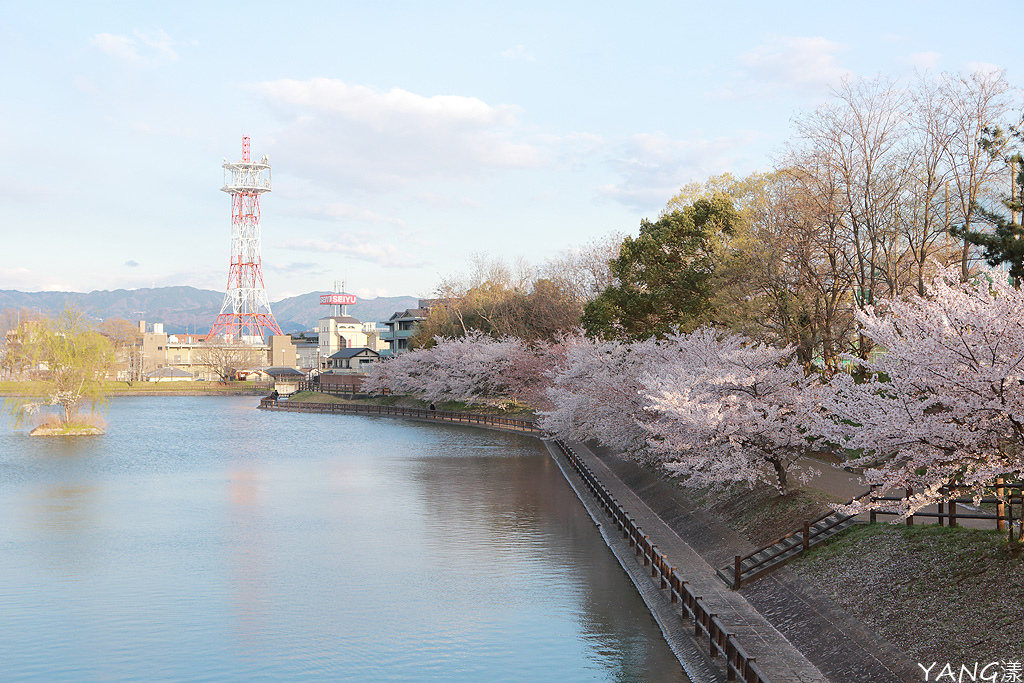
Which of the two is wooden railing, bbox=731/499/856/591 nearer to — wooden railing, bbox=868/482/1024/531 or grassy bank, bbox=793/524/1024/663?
grassy bank, bbox=793/524/1024/663

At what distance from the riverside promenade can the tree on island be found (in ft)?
170

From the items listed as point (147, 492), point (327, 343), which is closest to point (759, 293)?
point (147, 492)

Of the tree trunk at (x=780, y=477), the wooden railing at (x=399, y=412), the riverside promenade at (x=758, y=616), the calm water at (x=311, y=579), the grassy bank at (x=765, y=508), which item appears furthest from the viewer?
the wooden railing at (x=399, y=412)

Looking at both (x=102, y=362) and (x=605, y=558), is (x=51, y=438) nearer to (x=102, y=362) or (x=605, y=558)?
(x=102, y=362)

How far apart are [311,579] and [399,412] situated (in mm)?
67256

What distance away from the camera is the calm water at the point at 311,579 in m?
18.2

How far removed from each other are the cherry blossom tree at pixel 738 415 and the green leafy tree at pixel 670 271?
1736 cm

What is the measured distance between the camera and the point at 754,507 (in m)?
27.5

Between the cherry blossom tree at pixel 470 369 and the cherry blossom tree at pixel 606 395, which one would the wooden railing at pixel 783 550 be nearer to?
the cherry blossom tree at pixel 606 395

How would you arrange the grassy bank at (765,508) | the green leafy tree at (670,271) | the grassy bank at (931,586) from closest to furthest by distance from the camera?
1. the grassy bank at (931,586)
2. the grassy bank at (765,508)
3. the green leafy tree at (670,271)

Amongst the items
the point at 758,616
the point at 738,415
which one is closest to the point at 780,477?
the point at 738,415

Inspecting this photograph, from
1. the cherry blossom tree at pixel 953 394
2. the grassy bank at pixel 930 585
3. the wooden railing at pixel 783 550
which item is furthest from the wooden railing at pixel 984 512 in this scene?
the cherry blossom tree at pixel 953 394

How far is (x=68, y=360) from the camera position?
6594 cm

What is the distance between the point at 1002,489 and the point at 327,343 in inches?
7401
